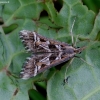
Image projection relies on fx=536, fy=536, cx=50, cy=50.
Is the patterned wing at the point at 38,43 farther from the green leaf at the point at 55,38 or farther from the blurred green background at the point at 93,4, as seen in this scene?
the blurred green background at the point at 93,4

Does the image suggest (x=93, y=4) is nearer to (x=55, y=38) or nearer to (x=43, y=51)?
→ (x=55, y=38)

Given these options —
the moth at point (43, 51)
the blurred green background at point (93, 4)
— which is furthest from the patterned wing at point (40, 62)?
the blurred green background at point (93, 4)

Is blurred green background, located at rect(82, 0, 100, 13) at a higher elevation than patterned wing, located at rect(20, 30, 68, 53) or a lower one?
higher

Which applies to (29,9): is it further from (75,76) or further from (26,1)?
(75,76)

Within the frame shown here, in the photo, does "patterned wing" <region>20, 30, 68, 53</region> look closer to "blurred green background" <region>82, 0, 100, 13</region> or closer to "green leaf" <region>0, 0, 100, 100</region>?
"green leaf" <region>0, 0, 100, 100</region>

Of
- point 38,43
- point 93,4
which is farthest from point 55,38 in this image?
point 93,4

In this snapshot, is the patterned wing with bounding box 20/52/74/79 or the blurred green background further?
the blurred green background

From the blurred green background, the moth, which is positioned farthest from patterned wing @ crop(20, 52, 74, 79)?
the blurred green background

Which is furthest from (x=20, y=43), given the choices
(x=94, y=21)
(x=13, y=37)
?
(x=94, y=21)
